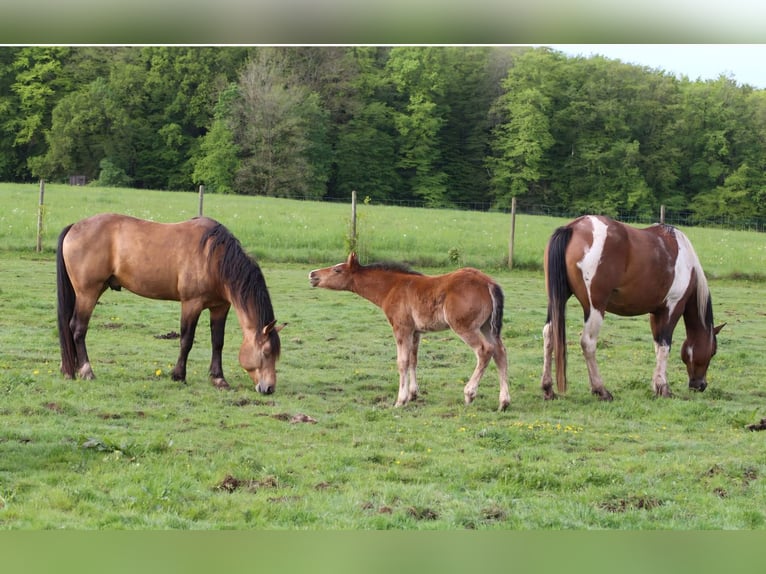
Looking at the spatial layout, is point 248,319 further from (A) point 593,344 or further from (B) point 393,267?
(A) point 593,344

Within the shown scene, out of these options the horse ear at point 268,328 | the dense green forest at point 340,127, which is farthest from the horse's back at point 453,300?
the dense green forest at point 340,127

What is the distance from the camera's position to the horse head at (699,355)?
31.9 feet

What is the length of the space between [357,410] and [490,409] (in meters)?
1.39

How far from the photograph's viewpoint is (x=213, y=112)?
14789 mm

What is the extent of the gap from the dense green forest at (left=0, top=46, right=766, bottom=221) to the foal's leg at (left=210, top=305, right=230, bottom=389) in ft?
10.3

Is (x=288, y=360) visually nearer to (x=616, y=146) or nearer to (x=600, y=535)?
(x=600, y=535)

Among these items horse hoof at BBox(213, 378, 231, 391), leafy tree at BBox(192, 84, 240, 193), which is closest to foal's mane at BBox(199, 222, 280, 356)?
horse hoof at BBox(213, 378, 231, 391)

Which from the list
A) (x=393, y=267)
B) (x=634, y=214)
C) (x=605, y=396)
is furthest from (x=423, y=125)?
(x=634, y=214)

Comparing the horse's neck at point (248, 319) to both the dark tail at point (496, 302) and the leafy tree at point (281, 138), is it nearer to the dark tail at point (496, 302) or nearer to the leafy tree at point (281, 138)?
the dark tail at point (496, 302)

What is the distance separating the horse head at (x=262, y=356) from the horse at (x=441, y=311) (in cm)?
119

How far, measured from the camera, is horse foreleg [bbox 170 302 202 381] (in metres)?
9.24

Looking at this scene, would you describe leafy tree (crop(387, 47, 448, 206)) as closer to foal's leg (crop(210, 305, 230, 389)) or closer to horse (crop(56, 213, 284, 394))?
horse (crop(56, 213, 284, 394))

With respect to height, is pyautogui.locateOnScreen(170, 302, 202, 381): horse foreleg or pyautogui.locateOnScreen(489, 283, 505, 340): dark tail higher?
pyautogui.locateOnScreen(489, 283, 505, 340): dark tail

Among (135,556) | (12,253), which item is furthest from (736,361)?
(12,253)
